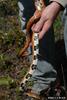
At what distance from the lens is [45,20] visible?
2.50m

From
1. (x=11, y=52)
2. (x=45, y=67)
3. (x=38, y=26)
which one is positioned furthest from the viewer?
(x=11, y=52)

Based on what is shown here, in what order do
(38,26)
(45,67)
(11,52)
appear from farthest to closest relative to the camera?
(11,52) < (45,67) < (38,26)

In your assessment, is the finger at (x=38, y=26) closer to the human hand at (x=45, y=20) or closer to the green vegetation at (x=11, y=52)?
the human hand at (x=45, y=20)

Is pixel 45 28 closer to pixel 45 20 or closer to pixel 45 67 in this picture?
pixel 45 20

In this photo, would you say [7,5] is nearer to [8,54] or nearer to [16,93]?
[8,54]

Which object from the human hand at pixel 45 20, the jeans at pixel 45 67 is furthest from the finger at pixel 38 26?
the jeans at pixel 45 67

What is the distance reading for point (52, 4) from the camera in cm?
255

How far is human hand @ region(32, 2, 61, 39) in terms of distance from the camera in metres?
2.46

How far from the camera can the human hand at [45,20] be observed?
2465mm

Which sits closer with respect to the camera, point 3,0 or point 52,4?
point 52,4

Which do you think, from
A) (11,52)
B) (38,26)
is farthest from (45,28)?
(11,52)

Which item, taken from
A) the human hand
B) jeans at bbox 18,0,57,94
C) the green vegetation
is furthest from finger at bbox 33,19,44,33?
the green vegetation

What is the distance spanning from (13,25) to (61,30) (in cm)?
65

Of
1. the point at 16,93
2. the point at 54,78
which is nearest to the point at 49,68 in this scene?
the point at 54,78
